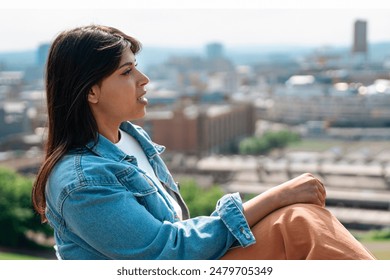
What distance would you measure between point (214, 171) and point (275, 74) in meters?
14.3

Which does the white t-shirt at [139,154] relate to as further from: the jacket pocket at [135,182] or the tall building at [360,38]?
the tall building at [360,38]

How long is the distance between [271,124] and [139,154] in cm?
1485

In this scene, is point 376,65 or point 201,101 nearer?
point 201,101

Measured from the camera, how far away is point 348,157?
10.3m

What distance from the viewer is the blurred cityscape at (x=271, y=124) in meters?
8.62

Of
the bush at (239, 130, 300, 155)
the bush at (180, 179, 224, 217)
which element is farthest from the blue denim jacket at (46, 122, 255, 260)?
the bush at (239, 130, 300, 155)

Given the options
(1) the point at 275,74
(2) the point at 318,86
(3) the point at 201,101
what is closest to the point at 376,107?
(2) the point at 318,86

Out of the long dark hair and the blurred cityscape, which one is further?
the blurred cityscape

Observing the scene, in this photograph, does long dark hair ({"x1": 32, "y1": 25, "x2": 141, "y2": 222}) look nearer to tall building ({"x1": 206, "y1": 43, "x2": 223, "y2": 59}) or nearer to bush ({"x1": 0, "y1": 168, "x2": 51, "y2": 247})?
bush ({"x1": 0, "y1": 168, "x2": 51, "y2": 247})

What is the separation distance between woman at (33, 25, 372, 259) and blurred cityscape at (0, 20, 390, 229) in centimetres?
287

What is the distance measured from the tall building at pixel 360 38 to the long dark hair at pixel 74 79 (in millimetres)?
19007

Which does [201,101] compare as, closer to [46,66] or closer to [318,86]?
[318,86]

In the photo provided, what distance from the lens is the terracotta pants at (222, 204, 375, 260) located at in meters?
0.45

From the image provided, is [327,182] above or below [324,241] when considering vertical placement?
below
